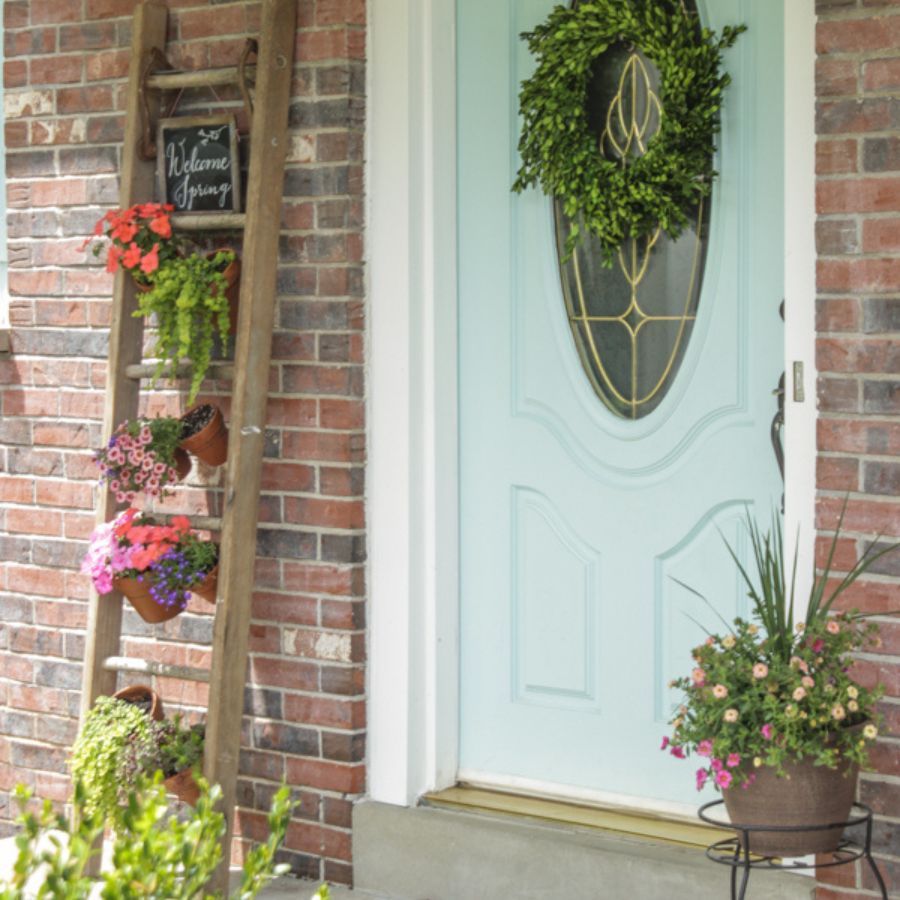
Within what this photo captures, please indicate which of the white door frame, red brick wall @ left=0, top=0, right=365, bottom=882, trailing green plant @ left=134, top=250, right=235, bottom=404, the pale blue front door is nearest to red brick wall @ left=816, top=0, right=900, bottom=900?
the pale blue front door

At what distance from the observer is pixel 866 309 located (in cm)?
348

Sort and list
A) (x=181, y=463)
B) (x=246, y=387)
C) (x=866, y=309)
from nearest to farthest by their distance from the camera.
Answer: (x=866, y=309) → (x=246, y=387) → (x=181, y=463)

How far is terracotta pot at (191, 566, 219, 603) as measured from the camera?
4270 millimetres

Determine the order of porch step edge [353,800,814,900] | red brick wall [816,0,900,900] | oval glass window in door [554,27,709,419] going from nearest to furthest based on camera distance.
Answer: red brick wall [816,0,900,900], porch step edge [353,800,814,900], oval glass window in door [554,27,709,419]

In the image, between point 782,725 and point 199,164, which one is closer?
point 782,725

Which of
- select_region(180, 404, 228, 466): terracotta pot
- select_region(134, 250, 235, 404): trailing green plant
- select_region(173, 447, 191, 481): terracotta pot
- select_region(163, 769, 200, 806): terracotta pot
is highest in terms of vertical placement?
select_region(134, 250, 235, 404): trailing green plant

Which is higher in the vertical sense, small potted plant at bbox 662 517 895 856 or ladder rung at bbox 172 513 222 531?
ladder rung at bbox 172 513 222 531

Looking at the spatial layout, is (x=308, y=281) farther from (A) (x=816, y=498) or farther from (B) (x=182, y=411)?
(A) (x=816, y=498)

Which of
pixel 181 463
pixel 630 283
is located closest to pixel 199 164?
pixel 181 463

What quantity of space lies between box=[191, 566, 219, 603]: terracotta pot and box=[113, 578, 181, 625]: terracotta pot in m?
0.07

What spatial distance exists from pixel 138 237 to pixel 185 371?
0.37 metres

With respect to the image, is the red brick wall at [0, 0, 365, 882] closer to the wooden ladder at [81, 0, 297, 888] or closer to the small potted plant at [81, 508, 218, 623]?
the wooden ladder at [81, 0, 297, 888]

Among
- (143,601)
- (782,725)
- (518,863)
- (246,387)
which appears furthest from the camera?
(143,601)

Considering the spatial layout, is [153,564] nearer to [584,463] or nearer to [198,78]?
[584,463]
